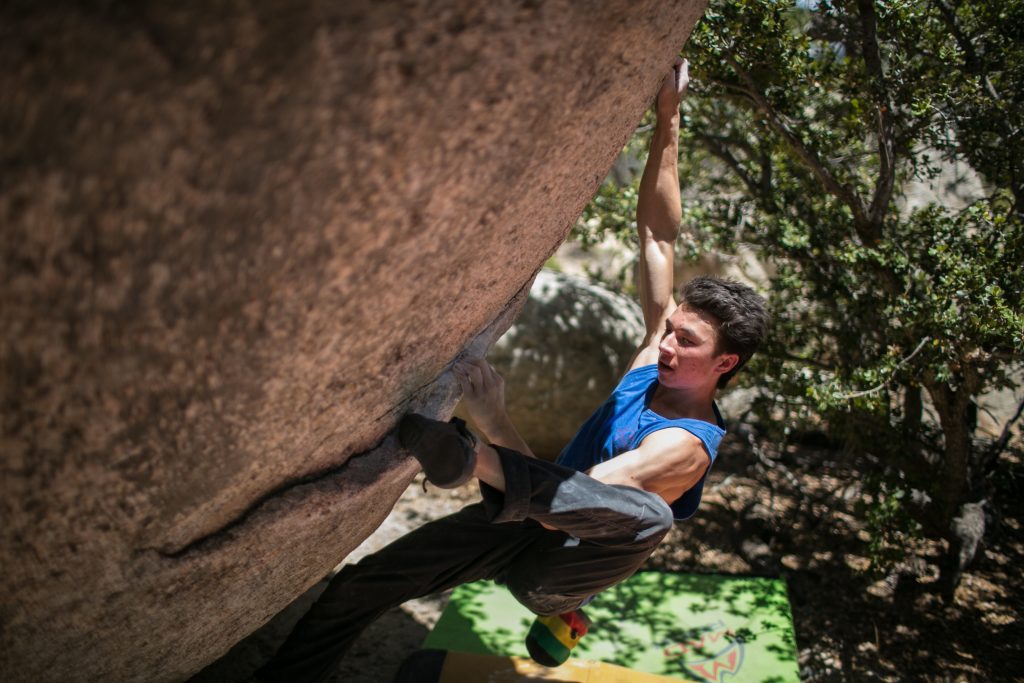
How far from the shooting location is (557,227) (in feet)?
7.32

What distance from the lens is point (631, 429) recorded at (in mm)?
2611

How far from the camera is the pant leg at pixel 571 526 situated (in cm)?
208

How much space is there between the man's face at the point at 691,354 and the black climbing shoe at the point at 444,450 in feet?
2.87

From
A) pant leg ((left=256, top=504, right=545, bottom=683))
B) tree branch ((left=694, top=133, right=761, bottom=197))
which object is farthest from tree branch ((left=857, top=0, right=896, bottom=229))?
pant leg ((left=256, top=504, right=545, bottom=683))

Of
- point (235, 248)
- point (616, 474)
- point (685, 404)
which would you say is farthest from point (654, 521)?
point (235, 248)

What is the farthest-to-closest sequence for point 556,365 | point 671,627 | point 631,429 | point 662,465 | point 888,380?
point 556,365
point 671,627
point 888,380
point 631,429
point 662,465

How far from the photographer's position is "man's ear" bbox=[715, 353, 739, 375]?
8.73 ft

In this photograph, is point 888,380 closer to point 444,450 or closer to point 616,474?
point 616,474

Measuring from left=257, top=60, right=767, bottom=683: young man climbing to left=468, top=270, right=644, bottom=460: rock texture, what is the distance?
2242mm

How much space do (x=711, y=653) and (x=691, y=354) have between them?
166cm

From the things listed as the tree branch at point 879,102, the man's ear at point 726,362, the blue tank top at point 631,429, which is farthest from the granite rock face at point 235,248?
the tree branch at point 879,102

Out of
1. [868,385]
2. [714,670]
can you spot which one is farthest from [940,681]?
[868,385]

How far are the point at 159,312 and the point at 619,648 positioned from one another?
2.80m

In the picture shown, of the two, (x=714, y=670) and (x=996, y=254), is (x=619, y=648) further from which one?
(x=996, y=254)
